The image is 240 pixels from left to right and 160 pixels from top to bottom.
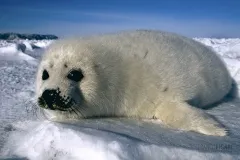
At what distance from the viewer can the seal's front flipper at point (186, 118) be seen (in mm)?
2564

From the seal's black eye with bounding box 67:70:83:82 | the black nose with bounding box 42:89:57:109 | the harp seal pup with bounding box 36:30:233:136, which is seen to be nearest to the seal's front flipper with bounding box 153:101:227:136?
the harp seal pup with bounding box 36:30:233:136

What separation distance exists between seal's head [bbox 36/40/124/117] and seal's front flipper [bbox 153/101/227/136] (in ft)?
1.49

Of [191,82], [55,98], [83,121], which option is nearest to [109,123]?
[83,121]

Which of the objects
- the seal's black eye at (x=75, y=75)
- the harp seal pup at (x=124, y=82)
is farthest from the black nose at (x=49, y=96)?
the seal's black eye at (x=75, y=75)

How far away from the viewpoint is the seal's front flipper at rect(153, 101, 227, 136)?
2.56 metres

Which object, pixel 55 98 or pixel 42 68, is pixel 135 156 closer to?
pixel 55 98

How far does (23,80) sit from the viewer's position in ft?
16.7

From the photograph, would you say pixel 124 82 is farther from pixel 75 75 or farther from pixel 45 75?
pixel 45 75

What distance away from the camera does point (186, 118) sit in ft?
9.04

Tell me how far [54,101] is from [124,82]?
66 centimetres

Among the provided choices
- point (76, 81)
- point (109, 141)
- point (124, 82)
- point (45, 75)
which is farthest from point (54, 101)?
point (109, 141)

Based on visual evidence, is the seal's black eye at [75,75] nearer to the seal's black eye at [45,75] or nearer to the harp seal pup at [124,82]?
the harp seal pup at [124,82]

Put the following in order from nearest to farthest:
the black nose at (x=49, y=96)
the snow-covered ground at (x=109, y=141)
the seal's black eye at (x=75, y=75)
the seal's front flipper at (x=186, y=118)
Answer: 1. the snow-covered ground at (x=109, y=141)
2. the seal's front flipper at (x=186, y=118)
3. the black nose at (x=49, y=96)
4. the seal's black eye at (x=75, y=75)

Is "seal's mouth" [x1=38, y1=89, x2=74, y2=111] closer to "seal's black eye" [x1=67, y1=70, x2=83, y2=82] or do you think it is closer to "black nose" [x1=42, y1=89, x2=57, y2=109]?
"black nose" [x1=42, y1=89, x2=57, y2=109]
